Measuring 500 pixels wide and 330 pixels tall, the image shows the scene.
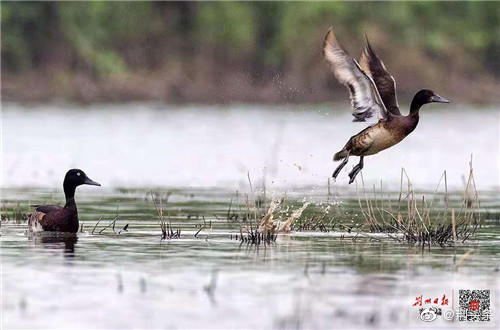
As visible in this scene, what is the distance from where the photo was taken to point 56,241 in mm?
12750

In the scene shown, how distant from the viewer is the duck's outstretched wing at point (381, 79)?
A: 13664mm

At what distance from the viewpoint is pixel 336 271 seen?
10.6 m

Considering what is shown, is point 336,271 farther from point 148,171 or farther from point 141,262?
point 148,171

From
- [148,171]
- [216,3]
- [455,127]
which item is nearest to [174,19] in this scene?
[216,3]

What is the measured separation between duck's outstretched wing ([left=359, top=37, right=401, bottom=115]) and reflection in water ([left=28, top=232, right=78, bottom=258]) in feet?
11.8

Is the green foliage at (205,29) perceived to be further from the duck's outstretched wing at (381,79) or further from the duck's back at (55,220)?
the duck's outstretched wing at (381,79)

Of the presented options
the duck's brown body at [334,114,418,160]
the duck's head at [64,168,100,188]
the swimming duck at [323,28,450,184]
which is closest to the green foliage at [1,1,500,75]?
the duck's head at [64,168,100,188]

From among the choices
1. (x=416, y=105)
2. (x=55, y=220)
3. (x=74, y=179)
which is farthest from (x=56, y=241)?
(x=416, y=105)

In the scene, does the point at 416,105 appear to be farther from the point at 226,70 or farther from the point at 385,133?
the point at 226,70

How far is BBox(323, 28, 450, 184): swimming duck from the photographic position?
13.0 m

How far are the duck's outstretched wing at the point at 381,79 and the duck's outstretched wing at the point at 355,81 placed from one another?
24cm

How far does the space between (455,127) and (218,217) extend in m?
23.9

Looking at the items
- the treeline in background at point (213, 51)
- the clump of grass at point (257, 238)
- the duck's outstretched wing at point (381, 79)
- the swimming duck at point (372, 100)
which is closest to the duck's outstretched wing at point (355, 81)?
the swimming duck at point (372, 100)

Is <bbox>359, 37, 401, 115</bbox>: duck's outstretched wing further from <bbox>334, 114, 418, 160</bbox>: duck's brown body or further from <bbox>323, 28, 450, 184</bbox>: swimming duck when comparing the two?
<bbox>334, 114, 418, 160</bbox>: duck's brown body
